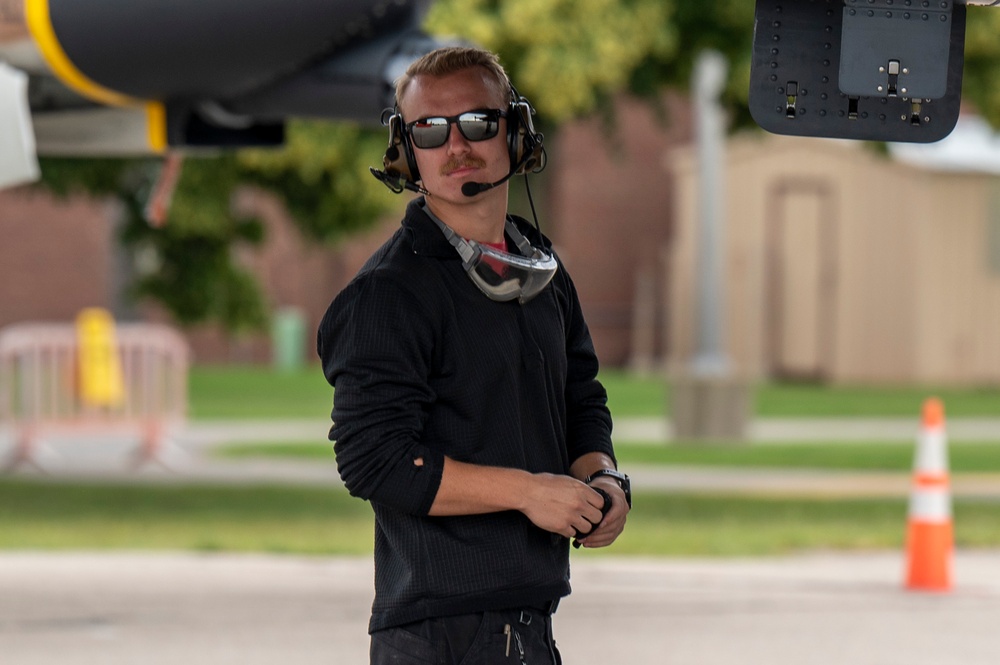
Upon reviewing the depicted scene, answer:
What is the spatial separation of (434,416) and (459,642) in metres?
0.39

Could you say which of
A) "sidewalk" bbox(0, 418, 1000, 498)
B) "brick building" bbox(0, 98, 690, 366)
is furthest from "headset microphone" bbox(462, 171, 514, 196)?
"brick building" bbox(0, 98, 690, 366)

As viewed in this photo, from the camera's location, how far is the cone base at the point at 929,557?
28.3 ft

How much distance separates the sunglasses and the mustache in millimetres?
36

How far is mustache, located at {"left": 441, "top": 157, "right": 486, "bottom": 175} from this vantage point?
3.12m

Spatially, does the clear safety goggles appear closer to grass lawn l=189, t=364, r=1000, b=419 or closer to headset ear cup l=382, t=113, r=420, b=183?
headset ear cup l=382, t=113, r=420, b=183

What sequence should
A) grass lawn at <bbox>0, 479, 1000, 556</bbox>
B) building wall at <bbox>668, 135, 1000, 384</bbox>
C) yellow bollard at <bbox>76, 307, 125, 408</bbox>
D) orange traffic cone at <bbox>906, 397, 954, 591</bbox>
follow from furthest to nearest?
building wall at <bbox>668, 135, 1000, 384</bbox> → yellow bollard at <bbox>76, 307, 125, 408</bbox> → grass lawn at <bbox>0, 479, 1000, 556</bbox> → orange traffic cone at <bbox>906, 397, 954, 591</bbox>

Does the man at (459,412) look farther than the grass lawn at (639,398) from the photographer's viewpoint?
No

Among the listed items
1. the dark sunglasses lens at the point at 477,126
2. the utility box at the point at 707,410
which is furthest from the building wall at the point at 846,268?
the dark sunglasses lens at the point at 477,126

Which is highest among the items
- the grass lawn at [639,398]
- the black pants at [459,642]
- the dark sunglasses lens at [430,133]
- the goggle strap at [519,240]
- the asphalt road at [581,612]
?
the dark sunglasses lens at [430,133]

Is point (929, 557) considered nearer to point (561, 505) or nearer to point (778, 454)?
point (561, 505)

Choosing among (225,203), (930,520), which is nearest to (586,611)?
(930,520)

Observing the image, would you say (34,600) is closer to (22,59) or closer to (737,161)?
(22,59)

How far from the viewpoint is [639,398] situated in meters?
26.9

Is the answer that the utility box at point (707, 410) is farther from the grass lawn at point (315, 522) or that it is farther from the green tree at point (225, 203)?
the green tree at point (225, 203)
